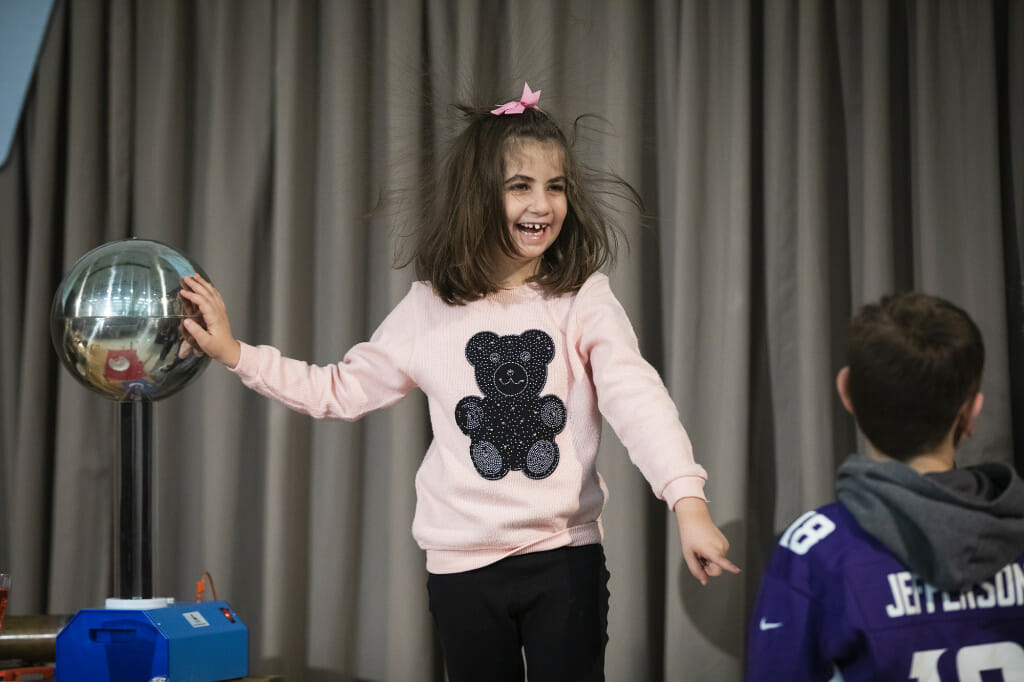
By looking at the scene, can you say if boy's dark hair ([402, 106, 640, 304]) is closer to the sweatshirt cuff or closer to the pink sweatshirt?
the pink sweatshirt

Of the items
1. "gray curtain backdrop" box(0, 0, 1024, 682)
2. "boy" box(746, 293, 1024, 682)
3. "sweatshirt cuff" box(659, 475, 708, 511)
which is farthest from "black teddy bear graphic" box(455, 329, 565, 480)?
"gray curtain backdrop" box(0, 0, 1024, 682)

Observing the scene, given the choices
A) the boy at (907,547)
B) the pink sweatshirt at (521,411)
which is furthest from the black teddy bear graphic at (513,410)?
the boy at (907,547)

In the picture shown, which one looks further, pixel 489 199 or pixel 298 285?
pixel 298 285

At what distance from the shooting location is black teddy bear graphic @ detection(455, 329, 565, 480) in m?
1.70

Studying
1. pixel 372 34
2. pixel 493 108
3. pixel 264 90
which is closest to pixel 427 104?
pixel 372 34

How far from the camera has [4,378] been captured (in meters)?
3.14

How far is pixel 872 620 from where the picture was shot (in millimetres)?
1162

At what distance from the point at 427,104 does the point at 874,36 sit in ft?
4.08

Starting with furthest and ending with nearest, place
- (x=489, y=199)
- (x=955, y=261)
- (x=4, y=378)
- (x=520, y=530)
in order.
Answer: (x=4, y=378)
(x=955, y=261)
(x=489, y=199)
(x=520, y=530)

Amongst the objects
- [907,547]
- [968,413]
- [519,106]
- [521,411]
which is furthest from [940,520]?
[519,106]

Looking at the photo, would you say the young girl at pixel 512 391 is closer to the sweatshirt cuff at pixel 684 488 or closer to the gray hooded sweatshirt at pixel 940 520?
the sweatshirt cuff at pixel 684 488

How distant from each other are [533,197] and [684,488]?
23.1 inches

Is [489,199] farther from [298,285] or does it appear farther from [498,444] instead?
[298,285]

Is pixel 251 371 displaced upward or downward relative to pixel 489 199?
downward
